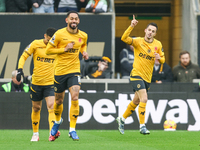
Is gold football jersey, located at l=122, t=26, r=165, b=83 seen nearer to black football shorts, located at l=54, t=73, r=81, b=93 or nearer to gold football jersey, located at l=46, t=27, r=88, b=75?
gold football jersey, located at l=46, t=27, r=88, b=75

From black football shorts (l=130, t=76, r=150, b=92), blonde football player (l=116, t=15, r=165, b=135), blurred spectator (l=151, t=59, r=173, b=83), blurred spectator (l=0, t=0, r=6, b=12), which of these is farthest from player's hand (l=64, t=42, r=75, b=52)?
blurred spectator (l=0, t=0, r=6, b=12)

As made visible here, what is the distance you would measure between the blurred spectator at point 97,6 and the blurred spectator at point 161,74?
286 centimetres

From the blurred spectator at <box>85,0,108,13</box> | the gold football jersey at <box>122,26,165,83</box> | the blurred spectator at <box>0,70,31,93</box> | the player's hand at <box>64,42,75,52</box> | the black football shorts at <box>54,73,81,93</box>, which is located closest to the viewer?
the player's hand at <box>64,42,75,52</box>

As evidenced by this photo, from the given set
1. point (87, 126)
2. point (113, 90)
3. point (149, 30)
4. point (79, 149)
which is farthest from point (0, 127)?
point (79, 149)

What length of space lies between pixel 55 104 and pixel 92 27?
25.6 feet

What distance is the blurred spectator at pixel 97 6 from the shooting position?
1576 cm

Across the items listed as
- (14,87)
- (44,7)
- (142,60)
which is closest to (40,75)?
(142,60)

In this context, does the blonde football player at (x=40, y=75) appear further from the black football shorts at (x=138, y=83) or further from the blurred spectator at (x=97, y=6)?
the blurred spectator at (x=97, y=6)

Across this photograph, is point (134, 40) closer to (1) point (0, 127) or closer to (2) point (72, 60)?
(2) point (72, 60)

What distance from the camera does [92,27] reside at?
638 inches

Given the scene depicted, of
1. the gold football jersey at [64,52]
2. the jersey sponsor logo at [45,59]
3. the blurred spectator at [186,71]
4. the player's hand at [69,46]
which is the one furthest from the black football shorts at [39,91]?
the blurred spectator at [186,71]

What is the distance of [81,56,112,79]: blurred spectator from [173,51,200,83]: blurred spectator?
2.17 m

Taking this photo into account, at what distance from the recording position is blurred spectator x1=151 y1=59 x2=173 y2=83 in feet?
47.2

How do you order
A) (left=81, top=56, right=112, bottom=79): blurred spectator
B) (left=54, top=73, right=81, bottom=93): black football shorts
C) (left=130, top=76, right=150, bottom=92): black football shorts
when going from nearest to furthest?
(left=54, top=73, right=81, bottom=93): black football shorts, (left=130, top=76, right=150, bottom=92): black football shorts, (left=81, top=56, right=112, bottom=79): blurred spectator
